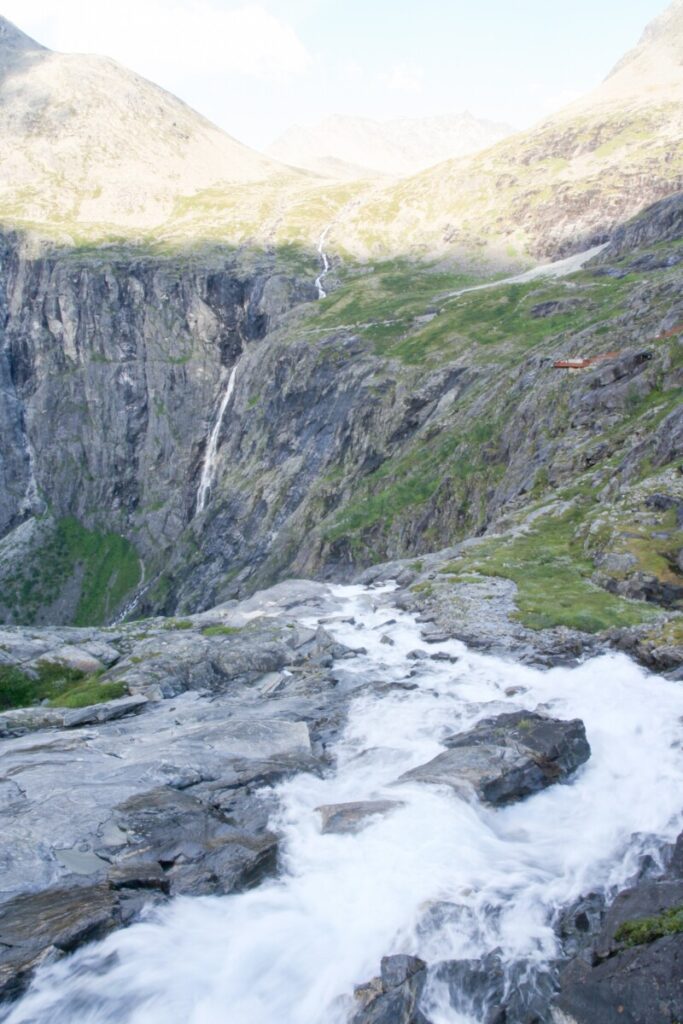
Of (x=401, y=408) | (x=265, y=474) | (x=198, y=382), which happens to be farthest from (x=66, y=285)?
(x=401, y=408)

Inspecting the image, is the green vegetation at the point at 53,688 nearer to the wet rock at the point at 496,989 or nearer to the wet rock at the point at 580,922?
the wet rock at the point at 496,989

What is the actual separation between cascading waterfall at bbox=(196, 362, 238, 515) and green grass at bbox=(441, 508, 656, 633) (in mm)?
95406

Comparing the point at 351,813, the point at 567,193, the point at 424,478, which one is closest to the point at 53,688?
the point at 351,813

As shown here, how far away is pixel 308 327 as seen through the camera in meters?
138

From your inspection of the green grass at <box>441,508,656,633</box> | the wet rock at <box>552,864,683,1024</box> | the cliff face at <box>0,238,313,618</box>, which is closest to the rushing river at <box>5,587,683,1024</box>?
the wet rock at <box>552,864,683,1024</box>

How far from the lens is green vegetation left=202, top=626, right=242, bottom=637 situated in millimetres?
34688

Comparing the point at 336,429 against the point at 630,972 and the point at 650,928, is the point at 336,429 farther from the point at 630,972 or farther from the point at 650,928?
the point at 630,972

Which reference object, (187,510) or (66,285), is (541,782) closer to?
(187,510)

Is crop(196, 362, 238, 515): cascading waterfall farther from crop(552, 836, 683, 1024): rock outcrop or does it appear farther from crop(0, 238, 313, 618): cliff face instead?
crop(552, 836, 683, 1024): rock outcrop

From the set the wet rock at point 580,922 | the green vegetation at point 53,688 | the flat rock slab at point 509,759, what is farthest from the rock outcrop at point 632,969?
the green vegetation at point 53,688

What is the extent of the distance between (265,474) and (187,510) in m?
43.0

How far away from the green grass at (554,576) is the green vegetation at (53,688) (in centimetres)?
1873

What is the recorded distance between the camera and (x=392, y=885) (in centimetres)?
1565

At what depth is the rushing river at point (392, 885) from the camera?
1316 centimetres
